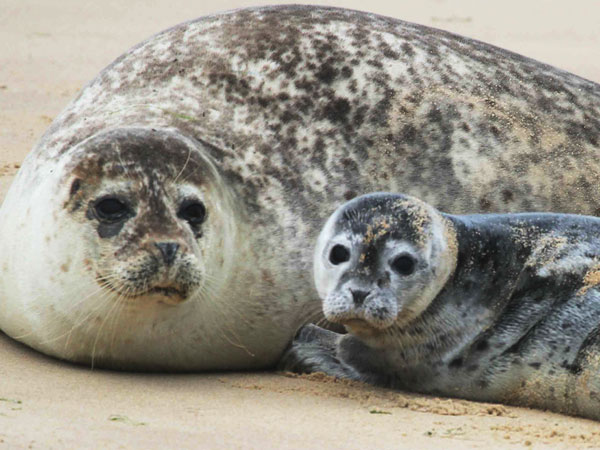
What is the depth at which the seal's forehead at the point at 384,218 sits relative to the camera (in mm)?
4734

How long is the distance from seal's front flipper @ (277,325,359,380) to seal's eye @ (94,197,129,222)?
0.97 metres

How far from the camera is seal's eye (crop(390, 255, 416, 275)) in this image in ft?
15.5

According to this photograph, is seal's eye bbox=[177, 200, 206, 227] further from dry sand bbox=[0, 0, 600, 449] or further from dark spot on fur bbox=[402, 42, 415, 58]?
dark spot on fur bbox=[402, 42, 415, 58]

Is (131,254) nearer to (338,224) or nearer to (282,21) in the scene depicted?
(338,224)

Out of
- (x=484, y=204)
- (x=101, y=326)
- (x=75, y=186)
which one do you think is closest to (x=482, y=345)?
(x=484, y=204)

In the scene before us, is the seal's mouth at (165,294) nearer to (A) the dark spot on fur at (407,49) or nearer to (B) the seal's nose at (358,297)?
(B) the seal's nose at (358,297)

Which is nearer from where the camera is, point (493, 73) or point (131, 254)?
point (131, 254)

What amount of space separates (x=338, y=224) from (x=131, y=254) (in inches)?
29.4

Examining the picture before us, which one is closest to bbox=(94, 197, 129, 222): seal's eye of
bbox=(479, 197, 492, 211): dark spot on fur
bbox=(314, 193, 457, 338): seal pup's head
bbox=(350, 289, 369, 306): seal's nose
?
bbox=(314, 193, 457, 338): seal pup's head

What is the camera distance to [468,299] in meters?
4.94

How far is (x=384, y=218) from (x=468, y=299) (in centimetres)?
46

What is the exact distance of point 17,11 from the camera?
44.2 feet

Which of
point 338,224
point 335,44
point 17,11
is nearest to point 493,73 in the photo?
point 335,44

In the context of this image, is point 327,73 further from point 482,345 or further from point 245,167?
point 482,345
